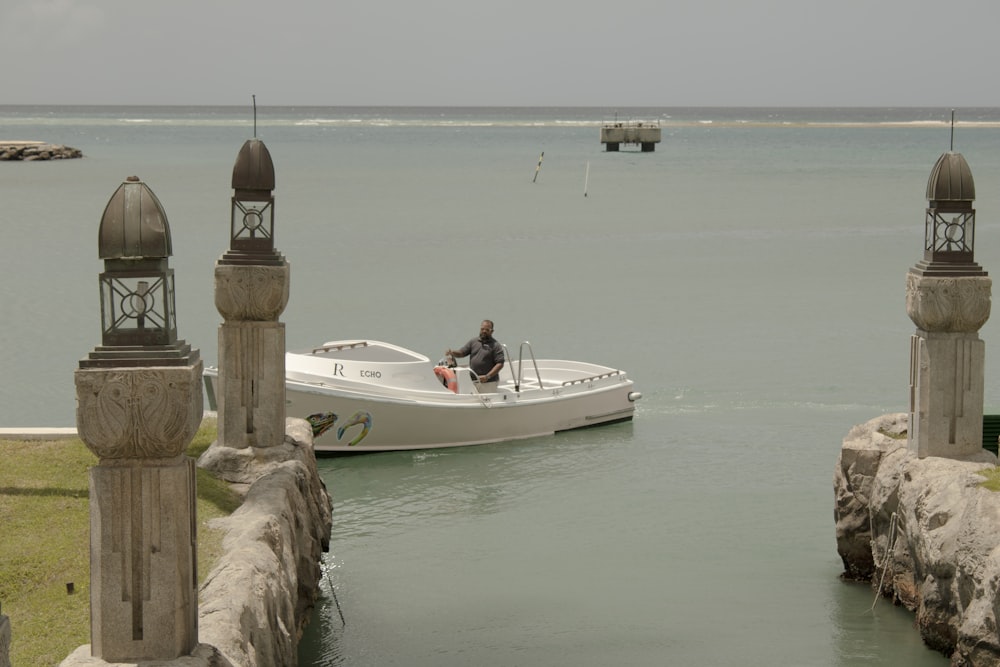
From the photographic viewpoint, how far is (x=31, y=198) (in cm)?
6494

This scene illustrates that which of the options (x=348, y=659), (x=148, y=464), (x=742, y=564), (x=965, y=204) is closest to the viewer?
(x=148, y=464)

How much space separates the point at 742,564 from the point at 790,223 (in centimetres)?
4412

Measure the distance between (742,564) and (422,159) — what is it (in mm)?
100911

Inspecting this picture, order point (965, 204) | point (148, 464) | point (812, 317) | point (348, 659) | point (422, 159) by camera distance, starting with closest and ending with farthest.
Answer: point (148, 464) → point (348, 659) → point (965, 204) → point (812, 317) → point (422, 159)

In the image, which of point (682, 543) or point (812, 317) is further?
point (812, 317)

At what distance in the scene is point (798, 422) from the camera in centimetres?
2227

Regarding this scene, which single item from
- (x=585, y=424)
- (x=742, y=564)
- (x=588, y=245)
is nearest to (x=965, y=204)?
(x=742, y=564)

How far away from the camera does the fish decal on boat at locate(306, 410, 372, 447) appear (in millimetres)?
19266

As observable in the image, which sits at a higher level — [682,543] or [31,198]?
[31,198]

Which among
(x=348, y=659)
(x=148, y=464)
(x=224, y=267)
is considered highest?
(x=224, y=267)

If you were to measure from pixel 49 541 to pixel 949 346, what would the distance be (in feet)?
24.9

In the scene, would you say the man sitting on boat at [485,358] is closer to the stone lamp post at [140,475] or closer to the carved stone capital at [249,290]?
the carved stone capital at [249,290]

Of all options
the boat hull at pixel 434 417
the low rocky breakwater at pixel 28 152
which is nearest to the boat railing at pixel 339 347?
the boat hull at pixel 434 417

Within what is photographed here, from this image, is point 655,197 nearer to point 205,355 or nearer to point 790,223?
point 790,223
